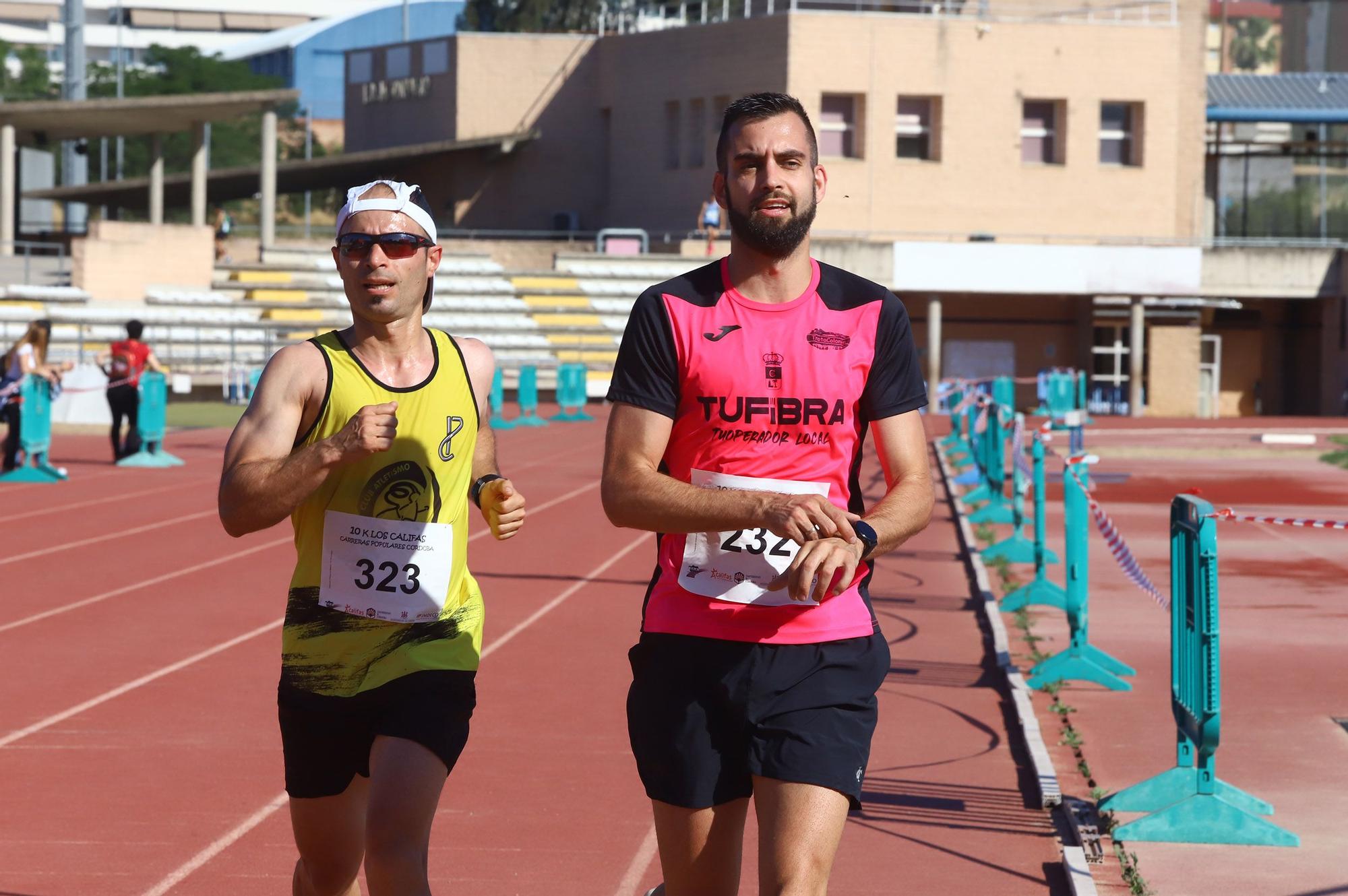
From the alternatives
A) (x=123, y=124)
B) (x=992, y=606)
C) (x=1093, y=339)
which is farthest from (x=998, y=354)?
(x=992, y=606)

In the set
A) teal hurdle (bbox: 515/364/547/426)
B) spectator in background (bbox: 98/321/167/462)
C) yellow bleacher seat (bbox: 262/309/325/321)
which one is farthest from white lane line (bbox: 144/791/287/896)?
yellow bleacher seat (bbox: 262/309/325/321)

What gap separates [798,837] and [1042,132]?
147ft

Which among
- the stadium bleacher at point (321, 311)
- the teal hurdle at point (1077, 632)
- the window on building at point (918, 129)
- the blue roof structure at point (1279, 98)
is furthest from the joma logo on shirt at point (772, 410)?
the blue roof structure at point (1279, 98)

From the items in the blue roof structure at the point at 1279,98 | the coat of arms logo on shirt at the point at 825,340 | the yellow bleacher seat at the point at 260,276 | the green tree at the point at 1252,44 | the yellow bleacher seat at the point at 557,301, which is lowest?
the coat of arms logo on shirt at the point at 825,340

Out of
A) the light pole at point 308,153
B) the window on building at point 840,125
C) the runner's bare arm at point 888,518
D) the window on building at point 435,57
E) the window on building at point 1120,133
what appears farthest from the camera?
the window on building at point 435,57

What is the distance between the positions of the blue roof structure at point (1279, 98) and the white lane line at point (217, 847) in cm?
4642

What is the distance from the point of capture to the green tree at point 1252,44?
139m

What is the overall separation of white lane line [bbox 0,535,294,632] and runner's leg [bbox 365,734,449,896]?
284 inches

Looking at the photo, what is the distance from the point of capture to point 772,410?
3850 mm

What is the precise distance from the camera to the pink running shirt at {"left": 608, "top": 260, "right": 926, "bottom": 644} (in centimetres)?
385

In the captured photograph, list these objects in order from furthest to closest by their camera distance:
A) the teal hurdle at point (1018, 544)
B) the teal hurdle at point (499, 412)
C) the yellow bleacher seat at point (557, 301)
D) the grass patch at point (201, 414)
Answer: the yellow bleacher seat at point (557, 301) < the teal hurdle at point (499, 412) < the grass patch at point (201, 414) < the teal hurdle at point (1018, 544)

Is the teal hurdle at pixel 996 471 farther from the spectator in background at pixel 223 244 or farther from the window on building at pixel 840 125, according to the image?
the spectator in background at pixel 223 244

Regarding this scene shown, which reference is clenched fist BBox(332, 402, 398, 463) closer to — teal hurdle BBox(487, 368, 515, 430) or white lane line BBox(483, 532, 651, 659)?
white lane line BBox(483, 532, 651, 659)

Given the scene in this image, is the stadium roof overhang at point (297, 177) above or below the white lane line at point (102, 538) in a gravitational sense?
above
